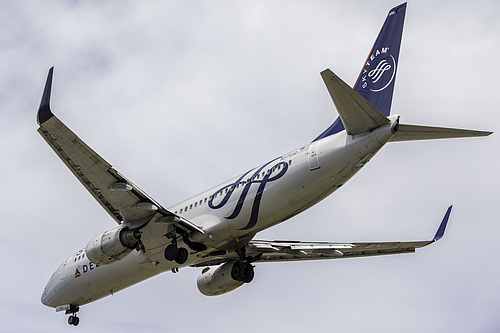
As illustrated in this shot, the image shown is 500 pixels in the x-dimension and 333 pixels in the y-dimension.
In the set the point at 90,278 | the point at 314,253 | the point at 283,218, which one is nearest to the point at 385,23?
the point at 283,218

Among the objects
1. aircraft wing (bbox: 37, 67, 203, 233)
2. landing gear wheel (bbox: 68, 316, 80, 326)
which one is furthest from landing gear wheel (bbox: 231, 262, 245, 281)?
landing gear wheel (bbox: 68, 316, 80, 326)

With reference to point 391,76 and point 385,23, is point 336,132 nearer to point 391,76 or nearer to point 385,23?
point 391,76

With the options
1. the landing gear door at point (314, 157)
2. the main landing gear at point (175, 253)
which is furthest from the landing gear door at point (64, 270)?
the landing gear door at point (314, 157)

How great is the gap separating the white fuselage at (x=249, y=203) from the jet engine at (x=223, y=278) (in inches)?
70.9

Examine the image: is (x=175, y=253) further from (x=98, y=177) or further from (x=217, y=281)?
(x=217, y=281)

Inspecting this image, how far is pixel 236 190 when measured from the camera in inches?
1068

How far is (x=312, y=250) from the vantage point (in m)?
31.8

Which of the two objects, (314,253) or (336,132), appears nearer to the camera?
(336,132)

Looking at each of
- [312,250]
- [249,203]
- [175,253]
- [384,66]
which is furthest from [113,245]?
[384,66]

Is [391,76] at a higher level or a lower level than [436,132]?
higher

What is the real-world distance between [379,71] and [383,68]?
Answer: 0.19 meters

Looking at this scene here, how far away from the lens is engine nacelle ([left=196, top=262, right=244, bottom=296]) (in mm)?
31359

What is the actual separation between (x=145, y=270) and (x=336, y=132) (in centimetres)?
998

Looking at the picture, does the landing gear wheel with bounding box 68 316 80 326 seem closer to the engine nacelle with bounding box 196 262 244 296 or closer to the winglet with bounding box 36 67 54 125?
the engine nacelle with bounding box 196 262 244 296
